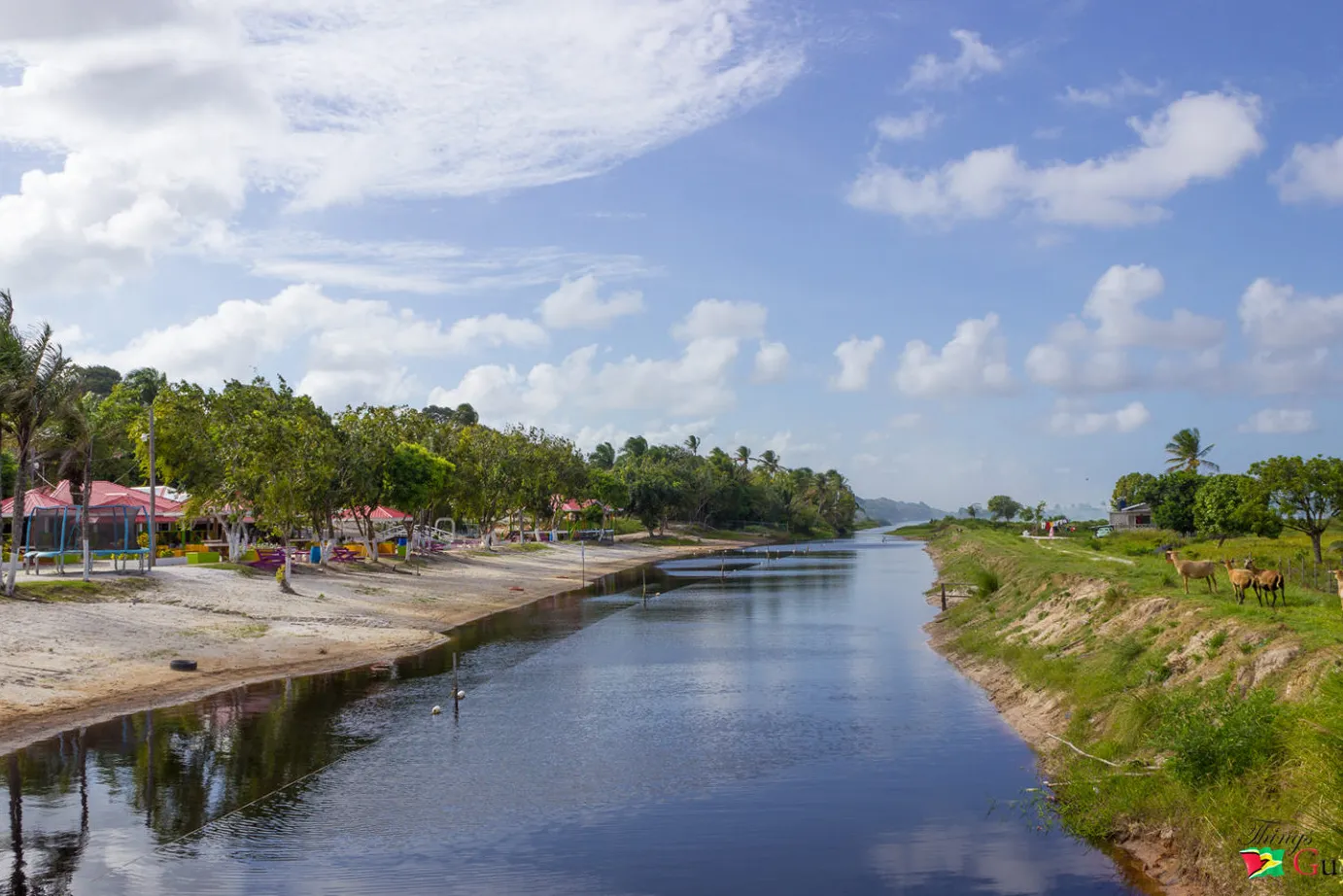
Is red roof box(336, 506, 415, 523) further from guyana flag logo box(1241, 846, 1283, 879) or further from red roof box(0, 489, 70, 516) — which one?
guyana flag logo box(1241, 846, 1283, 879)

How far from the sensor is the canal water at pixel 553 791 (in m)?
19.6

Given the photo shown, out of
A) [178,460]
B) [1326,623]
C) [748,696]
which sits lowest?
[748,696]

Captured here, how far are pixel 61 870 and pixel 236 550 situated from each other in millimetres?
48346

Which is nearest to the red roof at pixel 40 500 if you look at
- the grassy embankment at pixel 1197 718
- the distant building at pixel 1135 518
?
the grassy embankment at pixel 1197 718

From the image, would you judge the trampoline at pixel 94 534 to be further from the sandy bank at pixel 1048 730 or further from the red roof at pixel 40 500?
the sandy bank at pixel 1048 730

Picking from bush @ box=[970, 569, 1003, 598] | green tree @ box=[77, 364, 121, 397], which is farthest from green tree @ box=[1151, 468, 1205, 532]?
green tree @ box=[77, 364, 121, 397]

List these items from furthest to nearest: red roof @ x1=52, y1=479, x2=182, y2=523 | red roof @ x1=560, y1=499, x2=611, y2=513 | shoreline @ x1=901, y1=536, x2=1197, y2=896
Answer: red roof @ x1=560, y1=499, x2=611, y2=513 → red roof @ x1=52, y1=479, x2=182, y2=523 → shoreline @ x1=901, y1=536, x2=1197, y2=896

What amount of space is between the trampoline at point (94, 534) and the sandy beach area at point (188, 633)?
218 cm

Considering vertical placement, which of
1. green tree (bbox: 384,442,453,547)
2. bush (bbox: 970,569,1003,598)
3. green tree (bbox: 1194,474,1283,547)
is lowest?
bush (bbox: 970,569,1003,598)

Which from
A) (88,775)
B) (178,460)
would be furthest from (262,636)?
(178,460)

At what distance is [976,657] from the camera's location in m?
43.6

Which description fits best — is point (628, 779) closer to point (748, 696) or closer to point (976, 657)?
point (748, 696)

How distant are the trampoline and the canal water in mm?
19019

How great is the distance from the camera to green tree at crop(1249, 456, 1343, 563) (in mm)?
A: 62094
